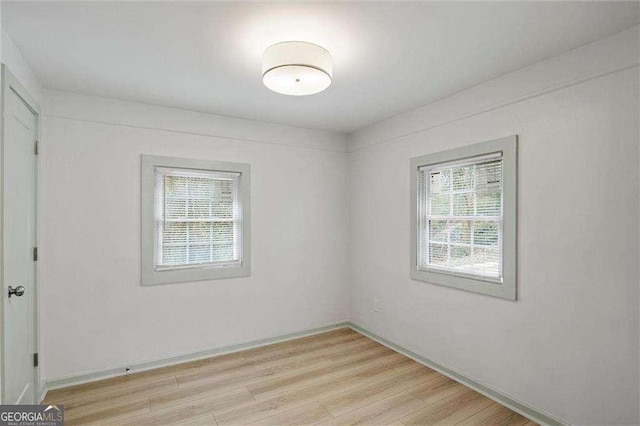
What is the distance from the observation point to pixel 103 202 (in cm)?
321

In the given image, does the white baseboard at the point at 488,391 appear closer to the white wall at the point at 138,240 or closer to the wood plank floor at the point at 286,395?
the wood plank floor at the point at 286,395

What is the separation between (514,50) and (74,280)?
4.12 meters

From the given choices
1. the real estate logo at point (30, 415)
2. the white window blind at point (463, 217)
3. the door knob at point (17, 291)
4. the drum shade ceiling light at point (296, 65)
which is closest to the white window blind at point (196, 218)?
the door knob at point (17, 291)

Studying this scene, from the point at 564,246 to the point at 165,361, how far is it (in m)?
3.76

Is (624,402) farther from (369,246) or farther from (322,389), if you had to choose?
(369,246)

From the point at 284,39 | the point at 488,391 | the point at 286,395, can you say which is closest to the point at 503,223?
the point at 488,391

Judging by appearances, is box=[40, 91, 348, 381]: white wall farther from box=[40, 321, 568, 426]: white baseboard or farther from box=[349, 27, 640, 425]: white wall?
box=[349, 27, 640, 425]: white wall

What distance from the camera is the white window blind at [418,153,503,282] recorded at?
2.90 metres

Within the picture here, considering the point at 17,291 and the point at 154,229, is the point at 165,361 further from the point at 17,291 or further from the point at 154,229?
the point at 17,291

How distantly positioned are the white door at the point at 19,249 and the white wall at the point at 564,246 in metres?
3.40

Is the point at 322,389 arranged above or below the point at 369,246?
below

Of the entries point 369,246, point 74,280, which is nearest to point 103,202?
point 74,280

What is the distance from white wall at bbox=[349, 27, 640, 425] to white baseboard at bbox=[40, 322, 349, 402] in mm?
1720

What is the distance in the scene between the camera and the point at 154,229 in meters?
3.44
